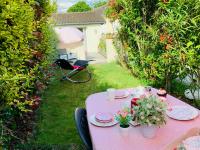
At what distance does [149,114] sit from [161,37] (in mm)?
3764

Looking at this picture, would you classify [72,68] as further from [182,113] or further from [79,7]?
[79,7]

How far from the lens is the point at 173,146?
2939 mm

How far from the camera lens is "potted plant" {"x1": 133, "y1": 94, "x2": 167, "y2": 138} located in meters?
2.87

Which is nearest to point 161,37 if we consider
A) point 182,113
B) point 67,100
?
point 67,100

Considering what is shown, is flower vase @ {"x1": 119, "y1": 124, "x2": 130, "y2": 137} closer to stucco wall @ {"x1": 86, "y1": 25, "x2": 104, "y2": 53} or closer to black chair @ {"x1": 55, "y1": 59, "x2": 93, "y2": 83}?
black chair @ {"x1": 55, "y1": 59, "x2": 93, "y2": 83}

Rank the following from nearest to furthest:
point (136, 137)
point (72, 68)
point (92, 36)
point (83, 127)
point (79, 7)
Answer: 1. point (136, 137)
2. point (83, 127)
3. point (72, 68)
4. point (92, 36)
5. point (79, 7)

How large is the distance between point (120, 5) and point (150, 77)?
104 inches

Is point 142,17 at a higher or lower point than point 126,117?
higher

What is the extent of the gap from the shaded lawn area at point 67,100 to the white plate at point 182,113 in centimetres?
207

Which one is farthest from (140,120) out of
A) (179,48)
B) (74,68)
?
(74,68)

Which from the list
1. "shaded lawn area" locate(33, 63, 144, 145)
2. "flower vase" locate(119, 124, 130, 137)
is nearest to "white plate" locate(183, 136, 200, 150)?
"flower vase" locate(119, 124, 130, 137)

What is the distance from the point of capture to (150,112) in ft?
9.39

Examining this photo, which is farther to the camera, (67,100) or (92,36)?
(92,36)

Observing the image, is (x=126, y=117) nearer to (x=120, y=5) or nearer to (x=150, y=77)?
(x=150, y=77)
